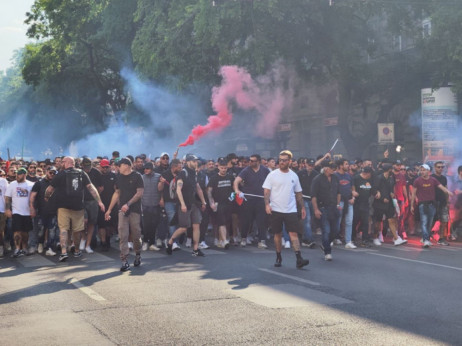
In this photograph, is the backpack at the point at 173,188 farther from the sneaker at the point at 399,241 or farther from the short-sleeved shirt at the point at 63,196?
the sneaker at the point at 399,241

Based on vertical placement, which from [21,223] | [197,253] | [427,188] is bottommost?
[197,253]

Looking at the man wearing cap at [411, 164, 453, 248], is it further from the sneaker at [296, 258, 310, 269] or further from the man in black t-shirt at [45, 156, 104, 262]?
the man in black t-shirt at [45, 156, 104, 262]

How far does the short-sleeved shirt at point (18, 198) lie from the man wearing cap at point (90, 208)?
115 cm

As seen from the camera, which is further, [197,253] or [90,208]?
[90,208]

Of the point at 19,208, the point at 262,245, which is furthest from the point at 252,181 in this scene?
the point at 19,208

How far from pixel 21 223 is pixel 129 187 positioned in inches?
125

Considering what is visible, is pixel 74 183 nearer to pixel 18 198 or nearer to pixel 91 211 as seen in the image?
pixel 91 211

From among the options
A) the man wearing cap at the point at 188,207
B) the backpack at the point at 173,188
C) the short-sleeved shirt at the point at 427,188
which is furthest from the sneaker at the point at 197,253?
the short-sleeved shirt at the point at 427,188

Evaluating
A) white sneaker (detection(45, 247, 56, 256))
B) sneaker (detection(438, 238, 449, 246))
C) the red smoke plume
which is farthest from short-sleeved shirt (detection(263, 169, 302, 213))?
the red smoke plume

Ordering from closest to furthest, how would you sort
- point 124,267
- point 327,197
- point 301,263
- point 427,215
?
1. point 124,267
2. point 301,263
3. point 327,197
4. point 427,215

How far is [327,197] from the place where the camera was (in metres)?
13.0

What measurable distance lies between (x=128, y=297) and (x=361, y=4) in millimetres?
21316

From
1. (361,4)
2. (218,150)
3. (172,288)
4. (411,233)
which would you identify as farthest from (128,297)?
(218,150)

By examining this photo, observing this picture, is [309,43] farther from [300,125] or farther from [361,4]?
Result: [300,125]
